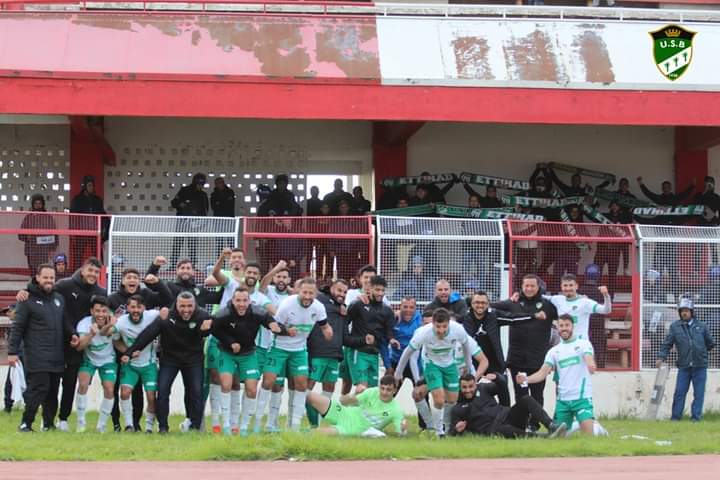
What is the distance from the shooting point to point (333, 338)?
47.8ft

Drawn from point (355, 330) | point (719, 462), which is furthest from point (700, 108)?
point (719, 462)

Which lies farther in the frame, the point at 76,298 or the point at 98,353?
the point at 76,298

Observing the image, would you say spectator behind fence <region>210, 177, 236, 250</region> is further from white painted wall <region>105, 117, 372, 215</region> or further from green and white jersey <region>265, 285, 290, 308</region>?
green and white jersey <region>265, 285, 290, 308</region>

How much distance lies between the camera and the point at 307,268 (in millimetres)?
16672

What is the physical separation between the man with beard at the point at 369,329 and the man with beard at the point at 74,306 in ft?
9.30

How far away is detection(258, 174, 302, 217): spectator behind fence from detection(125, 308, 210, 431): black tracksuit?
6370 mm

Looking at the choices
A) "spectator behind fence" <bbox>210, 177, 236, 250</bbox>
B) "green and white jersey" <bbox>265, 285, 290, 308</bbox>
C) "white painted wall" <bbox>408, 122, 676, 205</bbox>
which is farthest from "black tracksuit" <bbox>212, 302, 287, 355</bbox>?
"white painted wall" <bbox>408, 122, 676, 205</bbox>

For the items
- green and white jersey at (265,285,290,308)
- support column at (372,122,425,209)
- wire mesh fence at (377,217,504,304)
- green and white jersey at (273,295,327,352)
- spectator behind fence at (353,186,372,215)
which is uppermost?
support column at (372,122,425,209)

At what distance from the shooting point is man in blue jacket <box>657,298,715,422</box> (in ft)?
55.6

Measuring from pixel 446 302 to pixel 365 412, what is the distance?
1.80m

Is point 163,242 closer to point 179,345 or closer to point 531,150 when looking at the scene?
point 179,345

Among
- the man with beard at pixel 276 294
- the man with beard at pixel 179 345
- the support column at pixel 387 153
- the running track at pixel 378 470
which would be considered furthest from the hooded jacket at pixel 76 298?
→ the support column at pixel 387 153

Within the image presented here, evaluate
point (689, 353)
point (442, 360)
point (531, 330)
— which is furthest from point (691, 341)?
point (442, 360)

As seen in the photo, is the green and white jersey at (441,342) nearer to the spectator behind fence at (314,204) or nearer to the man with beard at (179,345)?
the man with beard at (179,345)
